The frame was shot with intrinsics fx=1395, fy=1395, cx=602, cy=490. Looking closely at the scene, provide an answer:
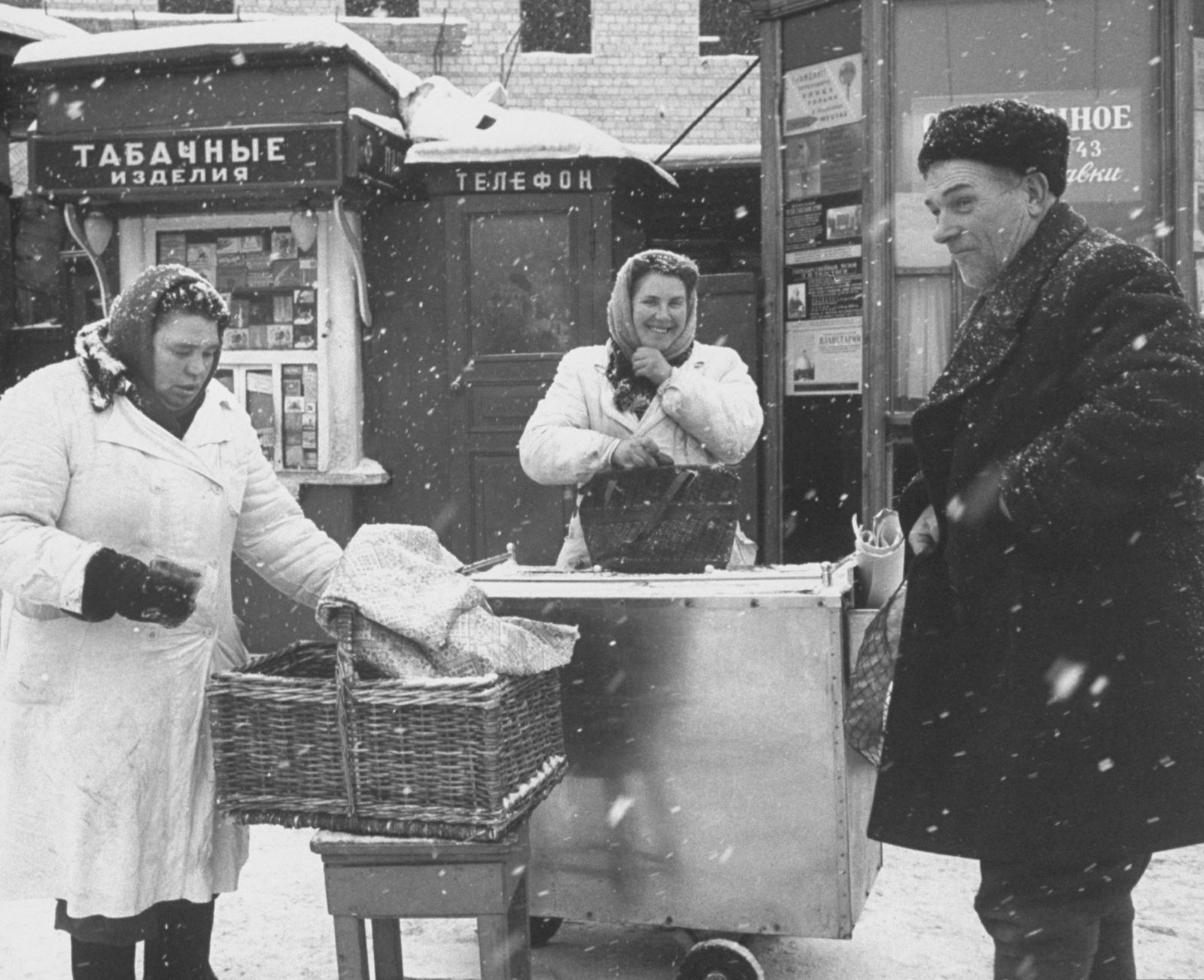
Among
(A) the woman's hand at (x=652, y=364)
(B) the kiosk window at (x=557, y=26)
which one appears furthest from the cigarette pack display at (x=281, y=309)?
(B) the kiosk window at (x=557, y=26)

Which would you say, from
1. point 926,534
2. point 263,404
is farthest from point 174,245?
point 926,534

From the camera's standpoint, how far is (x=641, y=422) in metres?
3.90

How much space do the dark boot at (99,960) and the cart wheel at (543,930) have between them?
1149 mm

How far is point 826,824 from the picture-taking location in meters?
3.31

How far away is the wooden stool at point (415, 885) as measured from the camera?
281 centimetres

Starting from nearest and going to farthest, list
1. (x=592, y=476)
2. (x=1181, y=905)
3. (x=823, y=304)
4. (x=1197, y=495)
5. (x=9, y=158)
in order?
(x=1197, y=495) < (x=592, y=476) < (x=1181, y=905) < (x=823, y=304) < (x=9, y=158)

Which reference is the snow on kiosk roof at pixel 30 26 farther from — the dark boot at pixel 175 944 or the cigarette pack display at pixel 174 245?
the dark boot at pixel 175 944

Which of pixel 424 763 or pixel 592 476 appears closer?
pixel 424 763

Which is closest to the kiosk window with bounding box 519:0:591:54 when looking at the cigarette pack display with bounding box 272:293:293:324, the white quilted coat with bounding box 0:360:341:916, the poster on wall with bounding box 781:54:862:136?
the cigarette pack display with bounding box 272:293:293:324

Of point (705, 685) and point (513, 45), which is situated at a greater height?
point (513, 45)

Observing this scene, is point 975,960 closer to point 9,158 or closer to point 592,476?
point 592,476

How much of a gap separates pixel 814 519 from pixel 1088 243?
433cm

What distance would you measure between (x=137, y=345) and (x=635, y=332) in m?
1.37

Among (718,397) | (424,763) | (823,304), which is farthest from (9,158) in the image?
(424,763)
